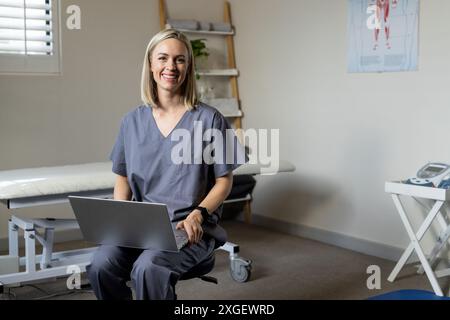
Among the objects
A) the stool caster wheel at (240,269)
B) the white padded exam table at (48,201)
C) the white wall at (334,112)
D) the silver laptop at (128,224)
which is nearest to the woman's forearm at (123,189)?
the silver laptop at (128,224)

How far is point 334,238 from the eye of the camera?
152 inches

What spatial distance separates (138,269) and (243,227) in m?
2.64

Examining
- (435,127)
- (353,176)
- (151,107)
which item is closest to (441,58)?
(435,127)

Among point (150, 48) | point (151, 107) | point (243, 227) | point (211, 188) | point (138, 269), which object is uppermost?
point (150, 48)

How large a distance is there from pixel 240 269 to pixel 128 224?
1392mm

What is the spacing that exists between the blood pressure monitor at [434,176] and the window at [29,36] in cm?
227

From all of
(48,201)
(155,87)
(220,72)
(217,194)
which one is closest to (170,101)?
(155,87)

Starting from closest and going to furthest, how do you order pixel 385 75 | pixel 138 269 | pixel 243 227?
pixel 138 269 → pixel 385 75 → pixel 243 227

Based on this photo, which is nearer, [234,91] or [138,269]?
[138,269]

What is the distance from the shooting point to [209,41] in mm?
4574

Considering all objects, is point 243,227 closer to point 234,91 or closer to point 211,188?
point 234,91

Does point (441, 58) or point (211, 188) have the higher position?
point (441, 58)

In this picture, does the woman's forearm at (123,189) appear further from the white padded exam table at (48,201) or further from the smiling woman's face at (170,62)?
the white padded exam table at (48,201)

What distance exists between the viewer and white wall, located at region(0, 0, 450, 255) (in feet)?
11.1
